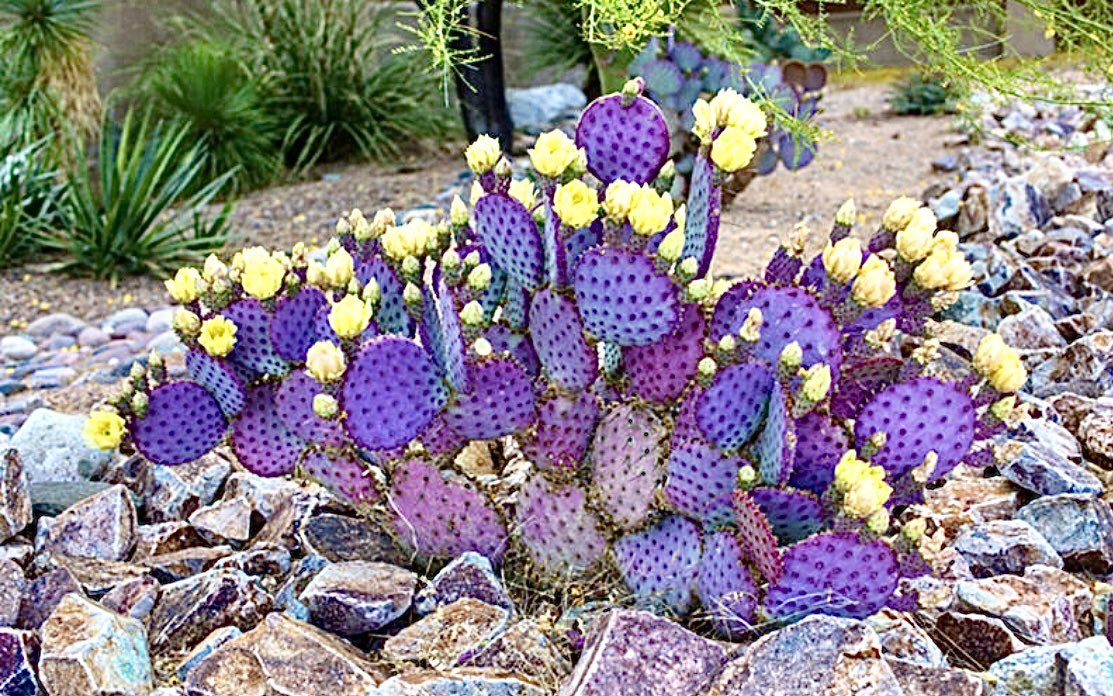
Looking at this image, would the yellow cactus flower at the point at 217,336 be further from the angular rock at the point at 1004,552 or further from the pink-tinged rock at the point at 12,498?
the angular rock at the point at 1004,552

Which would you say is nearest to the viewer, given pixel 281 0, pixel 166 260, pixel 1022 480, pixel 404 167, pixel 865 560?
pixel 865 560

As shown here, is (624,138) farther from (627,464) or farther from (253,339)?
(253,339)

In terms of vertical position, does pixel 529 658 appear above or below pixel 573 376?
below

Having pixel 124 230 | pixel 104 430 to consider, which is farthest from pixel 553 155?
pixel 124 230

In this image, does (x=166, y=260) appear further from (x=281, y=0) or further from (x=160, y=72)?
(x=281, y=0)

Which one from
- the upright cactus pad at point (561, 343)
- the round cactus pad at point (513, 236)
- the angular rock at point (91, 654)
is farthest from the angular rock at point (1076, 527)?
the angular rock at point (91, 654)

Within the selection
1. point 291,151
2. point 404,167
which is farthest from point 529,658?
point 291,151

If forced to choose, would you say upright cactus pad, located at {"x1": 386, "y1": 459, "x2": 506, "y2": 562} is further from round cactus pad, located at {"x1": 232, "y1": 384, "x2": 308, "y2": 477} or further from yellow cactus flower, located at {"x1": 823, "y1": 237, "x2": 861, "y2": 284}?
yellow cactus flower, located at {"x1": 823, "y1": 237, "x2": 861, "y2": 284}

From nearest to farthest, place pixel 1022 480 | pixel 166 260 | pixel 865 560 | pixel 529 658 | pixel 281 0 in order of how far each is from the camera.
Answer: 1. pixel 865 560
2. pixel 529 658
3. pixel 1022 480
4. pixel 166 260
5. pixel 281 0
